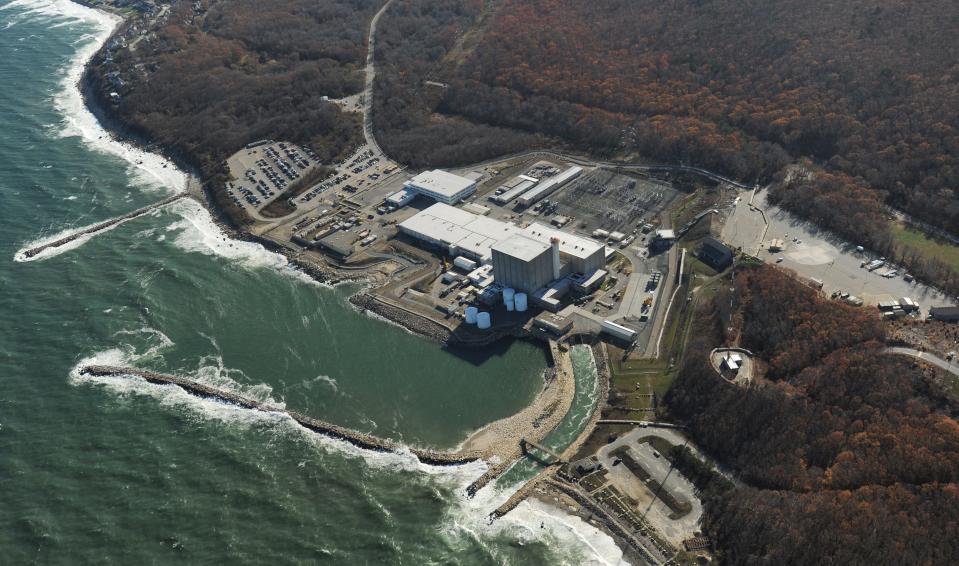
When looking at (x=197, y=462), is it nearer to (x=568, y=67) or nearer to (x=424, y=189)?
(x=424, y=189)

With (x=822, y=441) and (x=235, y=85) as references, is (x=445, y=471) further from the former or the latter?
(x=235, y=85)

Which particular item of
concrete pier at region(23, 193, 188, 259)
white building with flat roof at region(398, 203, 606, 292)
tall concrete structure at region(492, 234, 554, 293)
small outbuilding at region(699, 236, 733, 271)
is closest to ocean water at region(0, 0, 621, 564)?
concrete pier at region(23, 193, 188, 259)

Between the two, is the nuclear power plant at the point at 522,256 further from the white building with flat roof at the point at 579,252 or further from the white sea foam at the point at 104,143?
the white sea foam at the point at 104,143

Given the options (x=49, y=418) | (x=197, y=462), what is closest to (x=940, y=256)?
(x=197, y=462)

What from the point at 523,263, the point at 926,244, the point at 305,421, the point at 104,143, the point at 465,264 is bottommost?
the point at 104,143

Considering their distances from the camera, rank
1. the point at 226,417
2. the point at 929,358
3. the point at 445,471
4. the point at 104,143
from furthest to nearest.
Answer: the point at 104,143
the point at 226,417
the point at 929,358
the point at 445,471

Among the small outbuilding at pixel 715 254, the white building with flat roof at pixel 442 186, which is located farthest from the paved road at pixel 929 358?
the white building with flat roof at pixel 442 186

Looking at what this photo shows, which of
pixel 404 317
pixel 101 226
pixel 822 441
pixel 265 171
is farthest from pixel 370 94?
pixel 822 441
